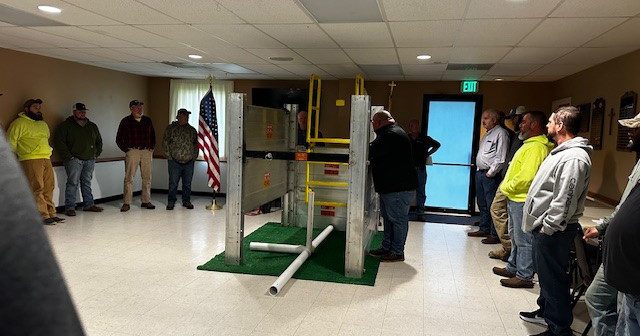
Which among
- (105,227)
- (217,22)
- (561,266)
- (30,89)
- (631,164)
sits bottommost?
(105,227)

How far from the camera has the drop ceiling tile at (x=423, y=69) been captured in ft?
19.6

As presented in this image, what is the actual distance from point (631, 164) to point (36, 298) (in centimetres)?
509

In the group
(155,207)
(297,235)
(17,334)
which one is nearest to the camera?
(17,334)

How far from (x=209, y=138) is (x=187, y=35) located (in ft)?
9.61

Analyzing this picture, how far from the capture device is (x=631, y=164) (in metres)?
4.21

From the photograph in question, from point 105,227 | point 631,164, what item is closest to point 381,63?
point 631,164

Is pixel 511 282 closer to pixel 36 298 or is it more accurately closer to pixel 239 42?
pixel 239 42

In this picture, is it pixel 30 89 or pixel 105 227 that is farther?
pixel 30 89

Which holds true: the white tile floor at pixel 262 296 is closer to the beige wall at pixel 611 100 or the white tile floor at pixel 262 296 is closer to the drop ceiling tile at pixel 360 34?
the beige wall at pixel 611 100

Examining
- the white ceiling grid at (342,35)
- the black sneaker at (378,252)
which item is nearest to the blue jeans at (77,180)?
the white ceiling grid at (342,35)

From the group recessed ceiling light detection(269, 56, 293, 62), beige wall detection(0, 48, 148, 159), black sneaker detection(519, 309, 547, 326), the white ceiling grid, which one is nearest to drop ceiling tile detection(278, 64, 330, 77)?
the white ceiling grid

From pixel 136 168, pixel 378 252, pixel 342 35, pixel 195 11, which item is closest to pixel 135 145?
pixel 136 168

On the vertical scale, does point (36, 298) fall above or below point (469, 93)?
below

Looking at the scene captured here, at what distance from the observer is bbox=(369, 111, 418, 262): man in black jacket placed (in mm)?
4305
